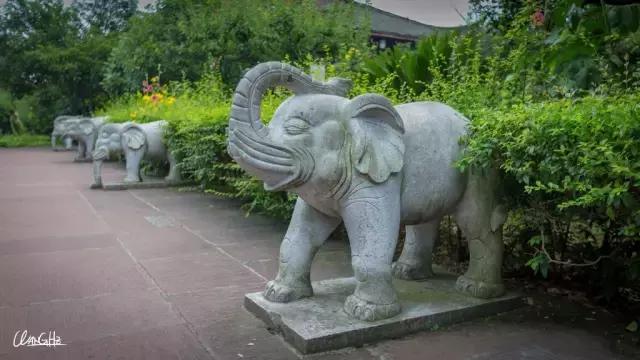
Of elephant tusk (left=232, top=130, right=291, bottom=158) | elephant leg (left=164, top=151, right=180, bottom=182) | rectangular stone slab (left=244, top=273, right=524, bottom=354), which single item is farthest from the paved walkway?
elephant leg (left=164, top=151, right=180, bottom=182)

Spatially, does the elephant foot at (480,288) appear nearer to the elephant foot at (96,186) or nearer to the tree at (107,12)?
the elephant foot at (96,186)

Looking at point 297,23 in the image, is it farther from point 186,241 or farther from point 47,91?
point 47,91

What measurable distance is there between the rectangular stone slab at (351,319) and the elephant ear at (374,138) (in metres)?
0.81

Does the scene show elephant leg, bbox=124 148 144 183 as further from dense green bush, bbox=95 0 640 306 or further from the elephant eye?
the elephant eye

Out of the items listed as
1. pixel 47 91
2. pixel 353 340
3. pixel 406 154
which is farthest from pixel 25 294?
pixel 47 91

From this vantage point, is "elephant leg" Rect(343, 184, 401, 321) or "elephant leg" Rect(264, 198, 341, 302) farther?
"elephant leg" Rect(264, 198, 341, 302)

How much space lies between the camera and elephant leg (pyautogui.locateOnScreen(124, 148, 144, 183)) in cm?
997

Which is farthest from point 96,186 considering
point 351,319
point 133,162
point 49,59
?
point 49,59

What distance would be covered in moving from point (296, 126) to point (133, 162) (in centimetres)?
744

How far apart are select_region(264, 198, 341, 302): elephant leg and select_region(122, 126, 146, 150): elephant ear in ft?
22.9

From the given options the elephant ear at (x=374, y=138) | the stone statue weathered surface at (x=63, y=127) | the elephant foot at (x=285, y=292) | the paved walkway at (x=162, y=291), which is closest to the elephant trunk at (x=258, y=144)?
the elephant ear at (x=374, y=138)

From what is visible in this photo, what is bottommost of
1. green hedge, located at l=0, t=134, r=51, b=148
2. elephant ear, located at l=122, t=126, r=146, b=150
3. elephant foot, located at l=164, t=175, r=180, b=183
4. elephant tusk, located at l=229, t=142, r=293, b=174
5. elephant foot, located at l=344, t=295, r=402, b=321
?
green hedge, located at l=0, t=134, r=51, b=148

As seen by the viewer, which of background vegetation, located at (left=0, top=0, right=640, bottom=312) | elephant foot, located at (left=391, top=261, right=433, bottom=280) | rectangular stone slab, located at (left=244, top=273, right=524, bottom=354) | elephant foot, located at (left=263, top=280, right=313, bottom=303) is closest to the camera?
background vegetation, located at (left=0, top=0, right=640, bottom=312)

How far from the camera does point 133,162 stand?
10039 millimetres
